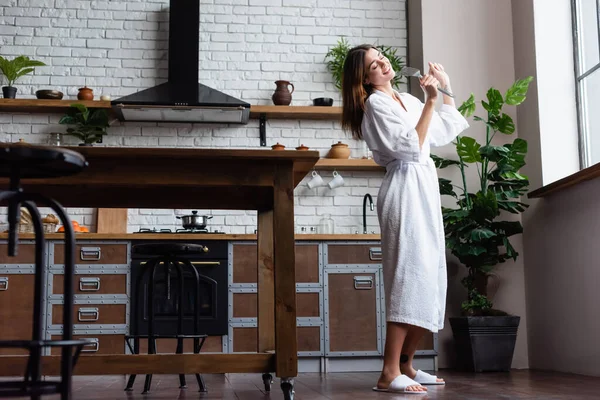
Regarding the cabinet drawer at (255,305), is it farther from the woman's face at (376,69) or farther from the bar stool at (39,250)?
the bar stool at (39,250)

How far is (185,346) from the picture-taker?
4.78m

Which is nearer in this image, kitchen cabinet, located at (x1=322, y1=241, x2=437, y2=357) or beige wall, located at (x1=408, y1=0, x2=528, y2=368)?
kitchen cabinet, located at (x1=322, y1=241, x2=437, y2=357)

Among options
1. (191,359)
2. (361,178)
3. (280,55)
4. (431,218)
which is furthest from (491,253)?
(191,359)

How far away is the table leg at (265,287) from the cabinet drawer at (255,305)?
61.3 inches

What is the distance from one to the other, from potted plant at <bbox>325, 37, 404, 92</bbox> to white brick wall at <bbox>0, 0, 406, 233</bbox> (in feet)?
0.21

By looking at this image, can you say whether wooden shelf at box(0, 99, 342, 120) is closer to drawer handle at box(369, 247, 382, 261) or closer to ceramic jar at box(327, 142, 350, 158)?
ceramic jar at box(327, 142, 350, 158)

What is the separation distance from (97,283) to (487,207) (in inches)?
94.4

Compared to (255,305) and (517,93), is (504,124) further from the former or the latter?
(255,305)

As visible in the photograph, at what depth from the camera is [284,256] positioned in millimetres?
2648

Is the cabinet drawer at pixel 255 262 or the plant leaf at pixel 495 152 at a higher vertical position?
the plant leaf at pixel 495 152

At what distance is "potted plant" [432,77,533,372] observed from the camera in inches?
180

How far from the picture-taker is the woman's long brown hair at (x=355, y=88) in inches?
127

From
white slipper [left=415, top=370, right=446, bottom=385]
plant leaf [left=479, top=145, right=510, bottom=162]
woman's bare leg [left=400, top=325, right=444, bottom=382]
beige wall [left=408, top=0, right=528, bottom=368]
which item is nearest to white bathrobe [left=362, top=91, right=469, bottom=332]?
A: woman's bare leg [left=400, top=325, right=444, bottom=382]

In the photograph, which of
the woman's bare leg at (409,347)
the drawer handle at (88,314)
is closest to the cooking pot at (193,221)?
the drawer handle at (88,314)
